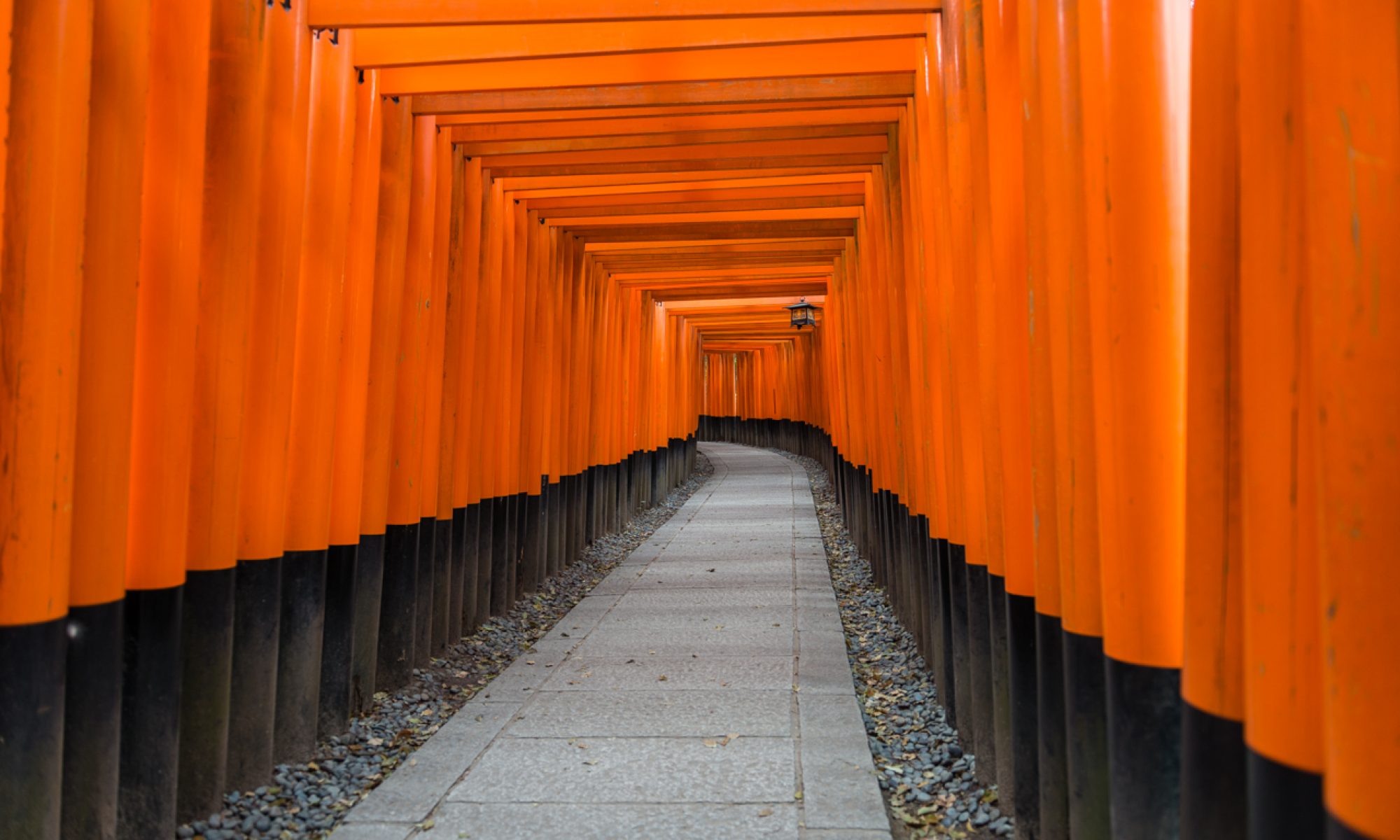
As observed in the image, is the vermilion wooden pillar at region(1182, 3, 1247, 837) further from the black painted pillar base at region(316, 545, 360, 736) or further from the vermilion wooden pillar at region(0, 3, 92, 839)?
the black painted pillar base at region(316, 545, 360, 736)

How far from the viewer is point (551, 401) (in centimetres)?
956

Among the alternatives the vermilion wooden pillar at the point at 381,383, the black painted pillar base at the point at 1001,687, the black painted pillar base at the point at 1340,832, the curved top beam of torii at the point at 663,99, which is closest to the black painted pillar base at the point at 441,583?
the vermilion wooden pillar at the point at 381,383

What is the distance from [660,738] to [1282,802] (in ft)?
11.0

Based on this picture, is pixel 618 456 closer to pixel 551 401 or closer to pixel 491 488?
pixel 551 401

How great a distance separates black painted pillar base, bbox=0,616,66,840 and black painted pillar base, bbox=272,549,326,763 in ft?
5.30

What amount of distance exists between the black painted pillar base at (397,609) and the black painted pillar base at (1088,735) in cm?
417

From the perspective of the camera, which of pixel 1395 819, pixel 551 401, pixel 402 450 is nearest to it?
pixel 1395 819

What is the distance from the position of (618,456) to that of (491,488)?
5.62 metres

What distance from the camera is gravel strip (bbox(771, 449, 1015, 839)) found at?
376 cm

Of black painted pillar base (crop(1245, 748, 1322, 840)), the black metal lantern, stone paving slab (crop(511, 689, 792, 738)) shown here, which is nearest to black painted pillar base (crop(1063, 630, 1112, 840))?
black painted pillar base (crop(1245, 748, 1322, 840))

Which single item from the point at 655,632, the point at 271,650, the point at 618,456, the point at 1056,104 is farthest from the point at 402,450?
the point at 618,456

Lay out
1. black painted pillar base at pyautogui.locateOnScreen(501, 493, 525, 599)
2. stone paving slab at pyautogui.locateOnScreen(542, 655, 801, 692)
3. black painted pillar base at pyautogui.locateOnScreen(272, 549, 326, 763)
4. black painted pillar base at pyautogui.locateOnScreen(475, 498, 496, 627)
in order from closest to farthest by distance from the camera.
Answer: black painted pillar base at pyautogui.locateOnScreen(272, 549, 326, 763), stone paving slab at pyautogui.locateOnScreen(542, 655, 801, 692), black painted pillar base at pyautogui.locateOnScreen(475, 498, 496, 627), black painted pillar base at pyautogui.locateOnScreen(501, 493, 525, 599)

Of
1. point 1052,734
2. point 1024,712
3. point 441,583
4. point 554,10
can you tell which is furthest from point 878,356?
point 1052,734

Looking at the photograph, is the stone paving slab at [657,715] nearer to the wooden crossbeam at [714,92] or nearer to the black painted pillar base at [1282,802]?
the black painted pillar base at [1282,802]
